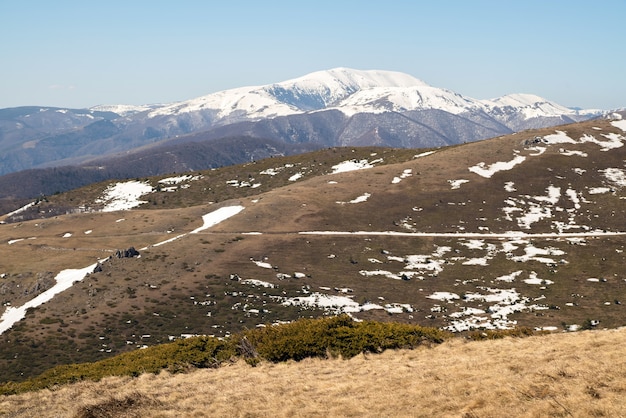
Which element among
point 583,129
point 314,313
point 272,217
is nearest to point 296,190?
point 272,217

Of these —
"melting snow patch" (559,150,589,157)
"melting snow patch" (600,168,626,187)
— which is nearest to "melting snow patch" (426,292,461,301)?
"melting snow patch" (600,168,626,187)

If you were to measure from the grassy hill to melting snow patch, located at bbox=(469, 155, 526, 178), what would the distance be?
0.30 meters

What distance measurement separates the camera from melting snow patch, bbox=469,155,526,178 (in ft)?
518

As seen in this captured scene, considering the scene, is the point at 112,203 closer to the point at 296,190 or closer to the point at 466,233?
the point at 296,190

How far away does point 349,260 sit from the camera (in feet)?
330

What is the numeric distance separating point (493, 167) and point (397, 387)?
486 ft

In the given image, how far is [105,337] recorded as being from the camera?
Answer: 6712cm

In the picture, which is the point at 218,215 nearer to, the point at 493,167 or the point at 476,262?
the point at 476,262

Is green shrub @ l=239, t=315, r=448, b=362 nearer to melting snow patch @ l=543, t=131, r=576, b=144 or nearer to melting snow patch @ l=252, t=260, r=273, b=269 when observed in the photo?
melting snow patch @ l=252, t=260, r=273, b=269

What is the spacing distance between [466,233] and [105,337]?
7760 cm

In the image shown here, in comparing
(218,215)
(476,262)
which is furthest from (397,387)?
(218,215)

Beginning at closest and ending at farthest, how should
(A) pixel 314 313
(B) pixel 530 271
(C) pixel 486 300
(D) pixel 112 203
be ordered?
(A) pixel 314 313
(C) pixel 486 300
(B) pixel 530 271
(D) pixel 112 203

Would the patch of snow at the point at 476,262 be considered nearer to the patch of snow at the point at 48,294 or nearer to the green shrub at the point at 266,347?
the green shrub at the point at 266,347

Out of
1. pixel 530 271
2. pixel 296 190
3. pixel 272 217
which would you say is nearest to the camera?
pixel 530 271
